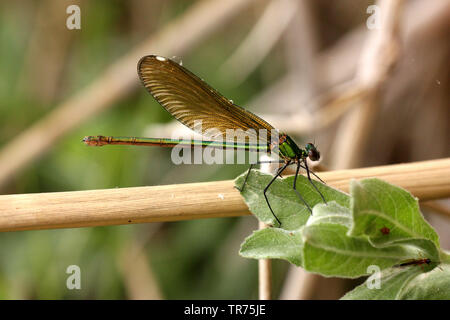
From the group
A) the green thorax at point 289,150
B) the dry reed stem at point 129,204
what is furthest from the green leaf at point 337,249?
the green thorax at point 289,150

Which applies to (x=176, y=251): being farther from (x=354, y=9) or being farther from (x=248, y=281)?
(x=354, y=9)

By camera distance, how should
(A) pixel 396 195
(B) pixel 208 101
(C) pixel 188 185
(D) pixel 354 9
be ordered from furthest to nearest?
1. (D) pixel 354 9
2. (B) pixel 208 101
3. (C) pixel 188 185
4. (A) pixel 396 195

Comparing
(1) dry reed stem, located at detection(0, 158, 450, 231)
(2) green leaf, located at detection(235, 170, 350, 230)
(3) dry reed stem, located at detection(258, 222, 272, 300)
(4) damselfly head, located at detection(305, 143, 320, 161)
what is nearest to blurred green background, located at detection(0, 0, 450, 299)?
(4) damselfly head, located at detection(305, 143, 320, 161)

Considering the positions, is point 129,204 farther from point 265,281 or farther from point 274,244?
point 265,281

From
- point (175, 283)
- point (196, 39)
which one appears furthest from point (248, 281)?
point (196, 39)

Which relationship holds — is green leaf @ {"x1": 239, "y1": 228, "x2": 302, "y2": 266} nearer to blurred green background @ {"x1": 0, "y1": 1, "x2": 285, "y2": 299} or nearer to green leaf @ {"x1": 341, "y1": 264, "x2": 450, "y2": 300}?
green leaf @ {"x1": 341, "y1": 264, "x2": 450, "y2": 300}

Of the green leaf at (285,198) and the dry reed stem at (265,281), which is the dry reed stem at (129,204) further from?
the dry reed stem at (265,281)
